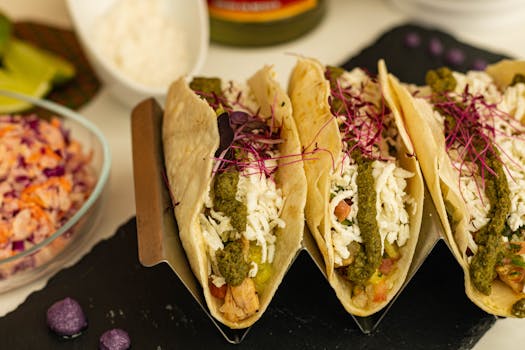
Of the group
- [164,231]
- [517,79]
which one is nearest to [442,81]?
[517,79]

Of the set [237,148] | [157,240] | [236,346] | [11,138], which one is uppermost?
[237,148]

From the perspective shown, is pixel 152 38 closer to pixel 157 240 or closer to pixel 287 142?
pixel 287 142

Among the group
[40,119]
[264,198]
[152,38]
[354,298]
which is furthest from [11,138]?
[354,298]

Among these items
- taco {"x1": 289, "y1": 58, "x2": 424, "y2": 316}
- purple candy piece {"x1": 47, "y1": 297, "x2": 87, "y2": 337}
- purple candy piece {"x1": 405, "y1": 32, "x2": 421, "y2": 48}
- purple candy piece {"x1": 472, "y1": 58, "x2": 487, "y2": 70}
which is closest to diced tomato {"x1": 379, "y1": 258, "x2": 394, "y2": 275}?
taco {"x1": 289, "y1": 58, "x2": 424, "y2": 316}

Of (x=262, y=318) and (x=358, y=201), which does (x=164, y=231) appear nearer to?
(x=262, y=318)

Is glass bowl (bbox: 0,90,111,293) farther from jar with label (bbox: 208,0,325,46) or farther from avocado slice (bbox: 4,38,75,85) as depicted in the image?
jar with label (bbox: 208,0,325,46)

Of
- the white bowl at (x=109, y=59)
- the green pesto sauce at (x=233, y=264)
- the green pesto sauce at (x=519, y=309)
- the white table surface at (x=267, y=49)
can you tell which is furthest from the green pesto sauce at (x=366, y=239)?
the white bowl at (x=109, y=59)
